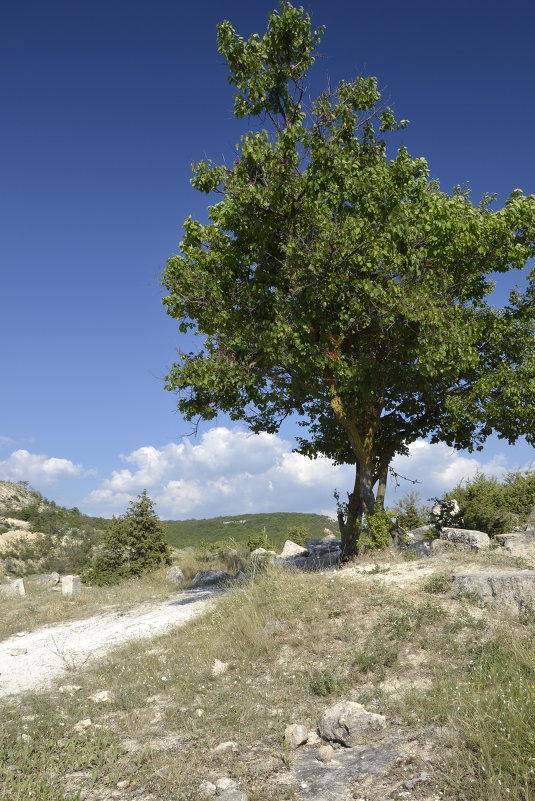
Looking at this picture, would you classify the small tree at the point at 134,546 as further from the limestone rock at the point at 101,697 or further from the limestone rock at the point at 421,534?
the limestone rock at the point at 101,697

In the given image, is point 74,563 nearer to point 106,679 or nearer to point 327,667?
point 106,679

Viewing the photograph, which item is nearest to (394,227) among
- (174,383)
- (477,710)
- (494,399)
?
(494,399)

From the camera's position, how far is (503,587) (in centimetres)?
963

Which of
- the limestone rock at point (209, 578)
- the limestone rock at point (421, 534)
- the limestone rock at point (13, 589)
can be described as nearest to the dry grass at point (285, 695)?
the limestone rock at point (209, 578)

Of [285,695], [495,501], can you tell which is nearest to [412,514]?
[495,501]

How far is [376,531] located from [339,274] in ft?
21.7

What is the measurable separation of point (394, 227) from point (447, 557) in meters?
7.48

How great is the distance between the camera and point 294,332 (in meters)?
14.2

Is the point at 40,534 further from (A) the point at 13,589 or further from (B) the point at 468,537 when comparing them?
(B) the point at 468,537

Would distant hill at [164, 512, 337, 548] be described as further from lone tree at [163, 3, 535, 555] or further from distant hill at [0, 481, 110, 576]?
lone tree at [163, 3, 535, 555]

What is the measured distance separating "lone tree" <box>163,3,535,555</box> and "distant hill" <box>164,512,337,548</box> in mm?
31189

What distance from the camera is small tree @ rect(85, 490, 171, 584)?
2495cm

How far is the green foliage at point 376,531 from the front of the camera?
15438 millimetres

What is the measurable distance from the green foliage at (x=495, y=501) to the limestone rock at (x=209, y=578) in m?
8.81
